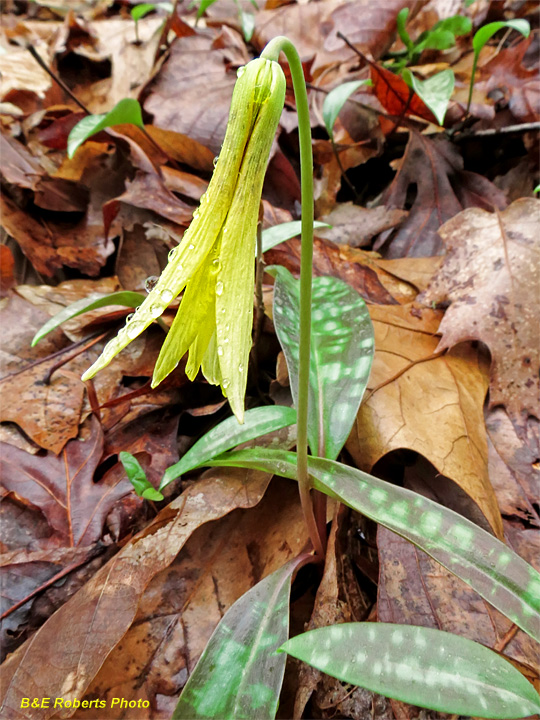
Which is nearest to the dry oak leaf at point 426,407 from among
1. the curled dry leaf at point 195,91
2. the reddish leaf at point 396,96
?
the reddish leaf at point 396,96

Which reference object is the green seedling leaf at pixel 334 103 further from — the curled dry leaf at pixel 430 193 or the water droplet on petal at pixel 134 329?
the water droplet on petal at pixel 134 329

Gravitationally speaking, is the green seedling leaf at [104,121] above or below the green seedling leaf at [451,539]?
above

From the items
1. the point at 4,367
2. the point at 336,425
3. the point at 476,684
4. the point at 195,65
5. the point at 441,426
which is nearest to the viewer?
the point at 476,684

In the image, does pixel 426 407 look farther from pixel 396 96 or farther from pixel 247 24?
pixel 247 24

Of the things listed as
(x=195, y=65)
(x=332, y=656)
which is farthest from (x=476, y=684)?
(x=195, y=65)

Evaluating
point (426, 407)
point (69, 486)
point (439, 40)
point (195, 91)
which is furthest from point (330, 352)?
point (439, 40)

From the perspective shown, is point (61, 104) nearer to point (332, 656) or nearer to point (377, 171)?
point (377, 171)
